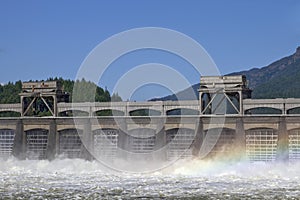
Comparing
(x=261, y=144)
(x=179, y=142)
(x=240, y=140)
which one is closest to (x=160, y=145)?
(x=179, y=142)

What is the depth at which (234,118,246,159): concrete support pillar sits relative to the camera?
188 feet

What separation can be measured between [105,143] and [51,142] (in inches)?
229

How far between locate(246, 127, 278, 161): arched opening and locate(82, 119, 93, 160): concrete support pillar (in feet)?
54.8

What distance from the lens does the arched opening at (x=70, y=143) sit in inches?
2576

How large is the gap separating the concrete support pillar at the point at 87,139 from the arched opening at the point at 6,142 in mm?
8768

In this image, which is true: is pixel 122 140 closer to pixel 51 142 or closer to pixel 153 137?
pixel 153 137

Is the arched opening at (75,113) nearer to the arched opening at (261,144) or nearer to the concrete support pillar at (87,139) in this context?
the concrete support pillar at (87,139)

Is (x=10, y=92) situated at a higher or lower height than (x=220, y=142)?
higher

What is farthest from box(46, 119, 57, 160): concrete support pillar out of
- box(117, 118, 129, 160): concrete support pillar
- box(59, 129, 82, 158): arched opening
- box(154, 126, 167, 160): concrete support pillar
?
box(154, 126, 167, 160): concrete support pillar

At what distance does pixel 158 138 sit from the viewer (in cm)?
6166

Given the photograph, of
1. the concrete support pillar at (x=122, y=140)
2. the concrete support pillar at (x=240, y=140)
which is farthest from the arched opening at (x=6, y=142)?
the concrete support pillar at (x=240, y=140)

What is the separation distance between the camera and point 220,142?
59.7 meters

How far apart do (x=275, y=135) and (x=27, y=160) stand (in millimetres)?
26144

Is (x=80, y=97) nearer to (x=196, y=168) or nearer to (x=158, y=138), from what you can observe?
(x=158, y=138)
